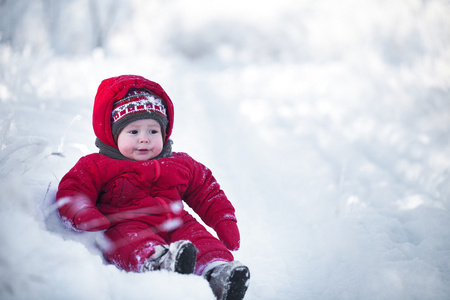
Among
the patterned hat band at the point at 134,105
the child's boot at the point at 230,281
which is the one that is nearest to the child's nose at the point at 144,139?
the patterned hat band at the point at 134,105

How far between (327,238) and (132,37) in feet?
9.92

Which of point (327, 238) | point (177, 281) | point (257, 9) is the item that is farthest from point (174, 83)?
point (177, 281)

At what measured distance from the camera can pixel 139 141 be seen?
1446 mm

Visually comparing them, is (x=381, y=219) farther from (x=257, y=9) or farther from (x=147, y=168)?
(x=257, y=9)

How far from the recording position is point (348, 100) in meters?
3.16

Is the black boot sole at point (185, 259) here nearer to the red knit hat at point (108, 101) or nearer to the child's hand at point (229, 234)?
the child's hand at point (229, 234)

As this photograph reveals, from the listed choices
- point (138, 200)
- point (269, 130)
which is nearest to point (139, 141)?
point (138, 200)

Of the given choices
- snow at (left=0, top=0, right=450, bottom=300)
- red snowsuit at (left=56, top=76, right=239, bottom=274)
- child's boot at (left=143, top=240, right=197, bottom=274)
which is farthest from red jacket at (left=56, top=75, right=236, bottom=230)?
child's boot at (left=143, top=240, right=197, bottom=274)

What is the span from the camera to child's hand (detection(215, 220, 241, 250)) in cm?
143

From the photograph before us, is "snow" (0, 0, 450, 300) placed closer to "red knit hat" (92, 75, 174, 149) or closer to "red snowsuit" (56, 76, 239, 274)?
"red snowsuit" (56, 76, 239, 274)

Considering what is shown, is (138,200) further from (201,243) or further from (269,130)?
(269,130)

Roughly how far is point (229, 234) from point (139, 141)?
526mm

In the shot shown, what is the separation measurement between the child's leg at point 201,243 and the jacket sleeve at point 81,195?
0.29m

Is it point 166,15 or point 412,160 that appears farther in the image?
point 166,15
